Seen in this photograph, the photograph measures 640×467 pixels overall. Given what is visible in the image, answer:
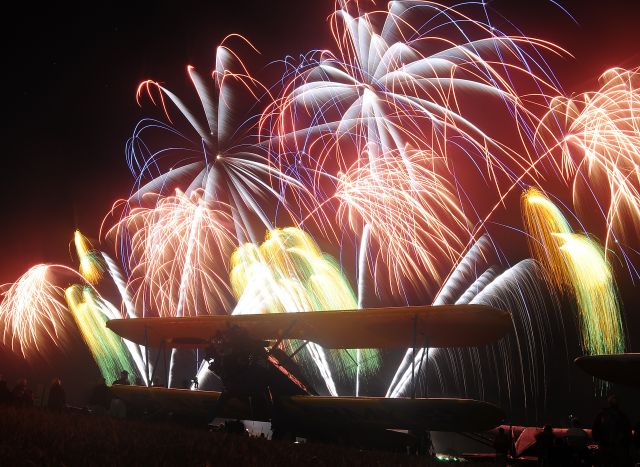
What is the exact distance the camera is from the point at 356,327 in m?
17.0

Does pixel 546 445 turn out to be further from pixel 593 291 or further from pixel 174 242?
pixel 174 242

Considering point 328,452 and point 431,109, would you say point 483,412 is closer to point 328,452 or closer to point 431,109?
point 328,452

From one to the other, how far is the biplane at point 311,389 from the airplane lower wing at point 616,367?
6.23ft

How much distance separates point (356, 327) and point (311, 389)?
2.17 m

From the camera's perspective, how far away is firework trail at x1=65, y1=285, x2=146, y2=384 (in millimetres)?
34125

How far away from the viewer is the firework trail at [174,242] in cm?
2805

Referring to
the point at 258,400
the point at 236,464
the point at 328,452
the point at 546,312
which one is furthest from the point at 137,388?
the point at 546,312

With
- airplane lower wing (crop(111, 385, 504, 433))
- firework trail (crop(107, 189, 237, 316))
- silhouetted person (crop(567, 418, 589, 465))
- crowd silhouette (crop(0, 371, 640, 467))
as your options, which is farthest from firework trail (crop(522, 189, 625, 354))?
firework trail (crop(107, 189, 237, 316))

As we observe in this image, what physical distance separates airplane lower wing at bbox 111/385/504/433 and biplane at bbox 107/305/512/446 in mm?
22

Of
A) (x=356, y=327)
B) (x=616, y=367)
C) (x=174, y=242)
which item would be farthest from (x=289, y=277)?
(x=616, y=367)

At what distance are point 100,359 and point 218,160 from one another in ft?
52.6

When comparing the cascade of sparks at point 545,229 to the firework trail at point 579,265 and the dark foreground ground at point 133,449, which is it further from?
the dark foreground ground at point 133,449

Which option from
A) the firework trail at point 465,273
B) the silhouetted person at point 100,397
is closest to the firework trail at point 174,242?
the silhouetted person at point 100,397

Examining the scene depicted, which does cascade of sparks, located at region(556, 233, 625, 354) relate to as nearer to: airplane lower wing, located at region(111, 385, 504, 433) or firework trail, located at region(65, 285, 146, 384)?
airplane lower wing, located at region(111, 385, 504, 433)
